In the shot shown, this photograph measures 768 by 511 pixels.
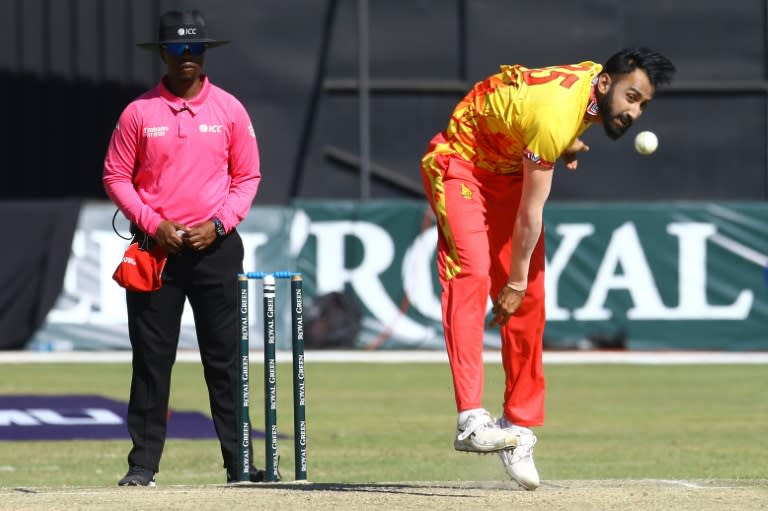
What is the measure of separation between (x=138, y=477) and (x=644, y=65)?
3098 mm

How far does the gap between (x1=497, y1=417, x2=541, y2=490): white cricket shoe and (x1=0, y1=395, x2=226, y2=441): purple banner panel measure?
14.0 ft

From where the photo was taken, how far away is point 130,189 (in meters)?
7.92

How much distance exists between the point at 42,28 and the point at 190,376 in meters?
10.9

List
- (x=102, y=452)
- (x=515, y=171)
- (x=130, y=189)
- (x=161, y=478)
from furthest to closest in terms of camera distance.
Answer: (x=102, y=452) → (x=161, y=478) → (x=130, y=189) → (x=515, y=171)

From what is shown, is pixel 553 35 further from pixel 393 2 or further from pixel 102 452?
pixel 102 452

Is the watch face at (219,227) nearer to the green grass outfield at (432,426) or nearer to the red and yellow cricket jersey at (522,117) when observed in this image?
the red and yellow cricket jersey at (522,117)

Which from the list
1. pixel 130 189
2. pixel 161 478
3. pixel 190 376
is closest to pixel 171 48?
pixel 130 189

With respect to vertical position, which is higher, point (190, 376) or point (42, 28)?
point (42, 28)

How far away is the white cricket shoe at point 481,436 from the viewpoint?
7043 mm

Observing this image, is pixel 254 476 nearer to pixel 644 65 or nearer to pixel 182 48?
pixel 182 48

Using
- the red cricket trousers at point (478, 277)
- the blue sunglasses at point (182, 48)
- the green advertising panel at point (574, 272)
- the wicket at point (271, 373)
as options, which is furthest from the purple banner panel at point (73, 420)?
the green advertising panel at point (574, 272)

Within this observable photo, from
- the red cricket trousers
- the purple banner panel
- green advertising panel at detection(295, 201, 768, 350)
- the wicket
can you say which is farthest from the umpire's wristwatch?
green advertising panel at detection(295, 201, 768, 350)

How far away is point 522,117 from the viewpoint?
23.0ft

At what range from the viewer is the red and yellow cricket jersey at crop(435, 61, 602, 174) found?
692cm
